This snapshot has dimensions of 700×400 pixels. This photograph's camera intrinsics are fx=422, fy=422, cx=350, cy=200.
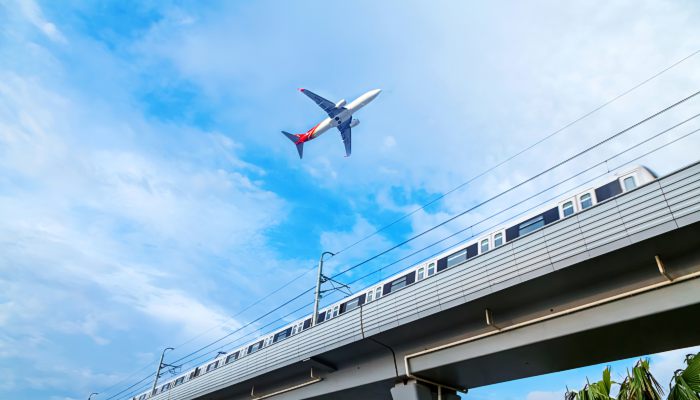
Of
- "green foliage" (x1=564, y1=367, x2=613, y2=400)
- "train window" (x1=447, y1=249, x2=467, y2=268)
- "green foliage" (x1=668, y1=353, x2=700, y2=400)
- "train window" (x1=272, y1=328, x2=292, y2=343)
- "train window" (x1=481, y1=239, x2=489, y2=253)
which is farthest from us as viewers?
"train window" (x1=272, y1=328, x2=292, y2=343)

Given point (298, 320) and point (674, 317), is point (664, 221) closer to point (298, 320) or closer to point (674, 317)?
point (674, 317)

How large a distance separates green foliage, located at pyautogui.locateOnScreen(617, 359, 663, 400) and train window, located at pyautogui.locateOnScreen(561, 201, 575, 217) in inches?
202

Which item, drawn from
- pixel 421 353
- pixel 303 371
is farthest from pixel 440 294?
pixel 303 371

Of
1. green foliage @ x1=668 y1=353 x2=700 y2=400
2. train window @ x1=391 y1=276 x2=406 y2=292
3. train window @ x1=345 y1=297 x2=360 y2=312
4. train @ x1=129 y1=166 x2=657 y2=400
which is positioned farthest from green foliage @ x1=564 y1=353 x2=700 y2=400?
train window @ x1=345 y1=297 x2=360 y2=312

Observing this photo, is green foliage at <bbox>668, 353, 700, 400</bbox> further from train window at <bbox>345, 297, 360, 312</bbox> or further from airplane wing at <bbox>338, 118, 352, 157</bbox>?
airplane wing at <bbox>338, 118, 352, 157</bbox>

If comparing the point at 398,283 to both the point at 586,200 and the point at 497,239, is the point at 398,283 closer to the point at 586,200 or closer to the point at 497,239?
the point at 497,239

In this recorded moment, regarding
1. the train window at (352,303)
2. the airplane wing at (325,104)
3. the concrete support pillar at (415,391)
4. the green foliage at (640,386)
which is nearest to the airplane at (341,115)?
the airplane wing at (325,104)

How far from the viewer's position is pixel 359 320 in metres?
16.9

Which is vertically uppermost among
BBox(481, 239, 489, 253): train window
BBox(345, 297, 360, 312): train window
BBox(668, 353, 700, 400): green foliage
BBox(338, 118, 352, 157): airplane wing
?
BBox(338, 118, 352, 157): airplane wing

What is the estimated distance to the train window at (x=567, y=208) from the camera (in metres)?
15.2

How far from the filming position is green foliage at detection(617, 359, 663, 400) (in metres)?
11.9

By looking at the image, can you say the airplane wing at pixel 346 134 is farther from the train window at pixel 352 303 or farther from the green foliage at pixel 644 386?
the green foliage at pixel 644 386

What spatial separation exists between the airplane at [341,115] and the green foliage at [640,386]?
2395 cm

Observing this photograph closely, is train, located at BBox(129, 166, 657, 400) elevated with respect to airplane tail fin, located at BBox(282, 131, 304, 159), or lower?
lower
